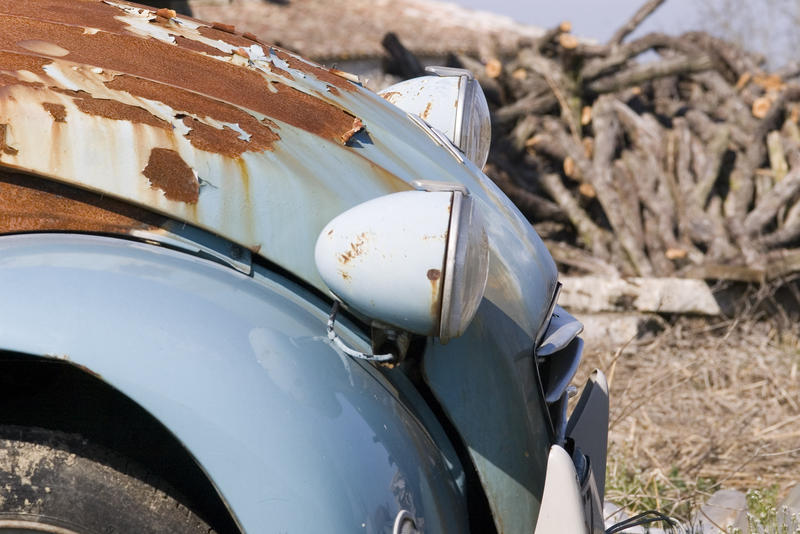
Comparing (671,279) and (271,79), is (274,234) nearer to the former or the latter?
(271,79)

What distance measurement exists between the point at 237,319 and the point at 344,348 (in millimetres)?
196

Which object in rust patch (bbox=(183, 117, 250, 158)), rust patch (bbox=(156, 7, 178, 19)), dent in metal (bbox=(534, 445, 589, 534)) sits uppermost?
rust patch (bbox=(156, 7, 178, 19))

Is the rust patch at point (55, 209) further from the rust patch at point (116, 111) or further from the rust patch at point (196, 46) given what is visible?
the rust patch at point (196, 46)

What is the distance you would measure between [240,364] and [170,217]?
1.00 feet

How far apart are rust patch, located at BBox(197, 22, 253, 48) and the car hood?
0.03 m

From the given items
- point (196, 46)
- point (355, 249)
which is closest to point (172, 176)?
point (355, 249)

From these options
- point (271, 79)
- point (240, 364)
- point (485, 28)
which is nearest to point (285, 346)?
point (240, 364)

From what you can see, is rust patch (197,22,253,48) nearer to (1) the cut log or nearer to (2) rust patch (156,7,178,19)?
(2) rust patch (156,7,178,19)

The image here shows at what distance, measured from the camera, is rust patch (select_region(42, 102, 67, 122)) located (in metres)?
1.56

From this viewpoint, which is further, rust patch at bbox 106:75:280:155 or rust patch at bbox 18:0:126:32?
rust patch at bbox 18:0:126:32

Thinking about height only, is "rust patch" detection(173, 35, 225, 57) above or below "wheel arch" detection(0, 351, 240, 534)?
above

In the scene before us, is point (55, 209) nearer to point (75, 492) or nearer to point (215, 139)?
point (215, 139)

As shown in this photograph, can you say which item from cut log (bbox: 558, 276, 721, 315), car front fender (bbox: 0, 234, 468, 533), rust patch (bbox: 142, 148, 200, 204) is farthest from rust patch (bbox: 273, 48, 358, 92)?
cut log (bbox: 558, 276, 721, 315)

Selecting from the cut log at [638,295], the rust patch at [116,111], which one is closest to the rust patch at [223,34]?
the rust patch at [116,111]
